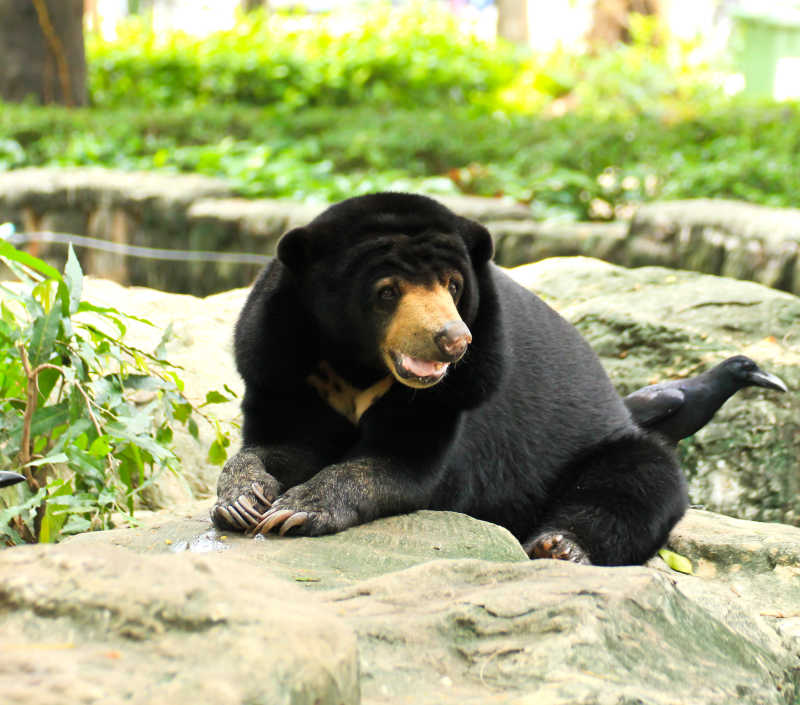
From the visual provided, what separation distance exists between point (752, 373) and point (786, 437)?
0.40 m

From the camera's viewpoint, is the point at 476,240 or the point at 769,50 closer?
the point at 476,240

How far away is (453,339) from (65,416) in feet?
4.55

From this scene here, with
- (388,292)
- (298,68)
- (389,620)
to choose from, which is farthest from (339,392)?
(298,68)

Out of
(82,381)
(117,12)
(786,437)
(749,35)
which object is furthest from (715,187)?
(117,12)

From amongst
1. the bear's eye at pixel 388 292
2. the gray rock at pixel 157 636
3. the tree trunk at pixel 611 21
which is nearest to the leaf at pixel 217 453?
the bear's eye at pixel 388 292

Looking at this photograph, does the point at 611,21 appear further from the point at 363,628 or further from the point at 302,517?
the point at 363,628

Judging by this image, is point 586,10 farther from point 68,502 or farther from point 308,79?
point 68,502

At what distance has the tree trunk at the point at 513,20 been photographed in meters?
20.9

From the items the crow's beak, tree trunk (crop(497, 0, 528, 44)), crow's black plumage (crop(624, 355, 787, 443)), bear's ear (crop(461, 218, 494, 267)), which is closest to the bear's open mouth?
bear's ear (crop(461, 218, 494, 267))

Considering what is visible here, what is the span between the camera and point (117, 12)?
3266 centimetres

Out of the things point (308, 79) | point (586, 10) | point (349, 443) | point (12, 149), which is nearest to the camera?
point (349, 443)

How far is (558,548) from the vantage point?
3848 millimetres

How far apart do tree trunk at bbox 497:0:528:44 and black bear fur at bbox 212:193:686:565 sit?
1754cm

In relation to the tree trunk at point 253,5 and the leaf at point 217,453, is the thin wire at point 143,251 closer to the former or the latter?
the leaf at point 217,453
